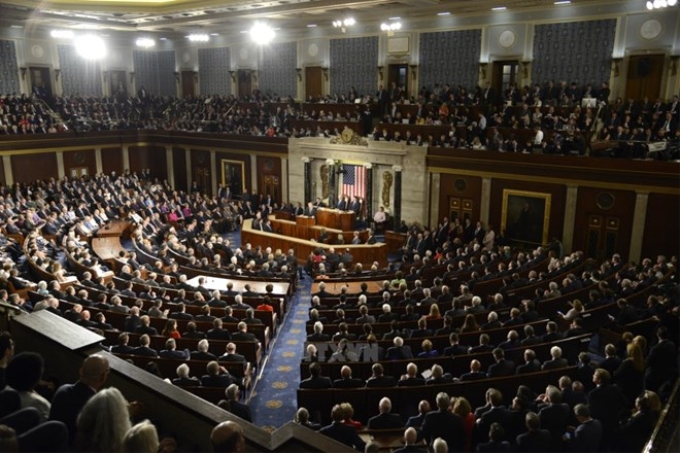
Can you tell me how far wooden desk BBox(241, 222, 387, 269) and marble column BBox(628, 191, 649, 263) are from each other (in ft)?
25.7

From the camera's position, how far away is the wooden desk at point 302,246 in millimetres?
18641

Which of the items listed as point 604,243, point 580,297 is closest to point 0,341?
point 580,297

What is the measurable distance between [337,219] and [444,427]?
48.4 ft

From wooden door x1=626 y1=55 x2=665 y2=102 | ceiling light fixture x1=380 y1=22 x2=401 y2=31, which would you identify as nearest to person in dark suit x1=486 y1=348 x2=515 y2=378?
wooden door x1=626 y1=55 x2=665 y2=102

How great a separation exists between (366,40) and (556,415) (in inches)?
885

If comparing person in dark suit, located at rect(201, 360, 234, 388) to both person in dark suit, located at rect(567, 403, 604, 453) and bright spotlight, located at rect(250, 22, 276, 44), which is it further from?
bright spotlight, located at rect(250, 22, 276, 44)

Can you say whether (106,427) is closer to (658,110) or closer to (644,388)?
(644,388)

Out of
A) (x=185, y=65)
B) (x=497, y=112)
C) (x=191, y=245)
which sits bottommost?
(x=191, y=245)

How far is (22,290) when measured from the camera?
1209 cm

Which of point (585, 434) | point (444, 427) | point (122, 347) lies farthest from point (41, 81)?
point (585, 434)

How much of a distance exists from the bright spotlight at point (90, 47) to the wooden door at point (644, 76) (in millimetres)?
24144

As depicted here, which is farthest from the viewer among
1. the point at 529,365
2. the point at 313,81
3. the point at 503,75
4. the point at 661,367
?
the point at 313,81

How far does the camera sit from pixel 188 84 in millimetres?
33375

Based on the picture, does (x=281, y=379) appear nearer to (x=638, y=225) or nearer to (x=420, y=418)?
(x=420, y=418)
